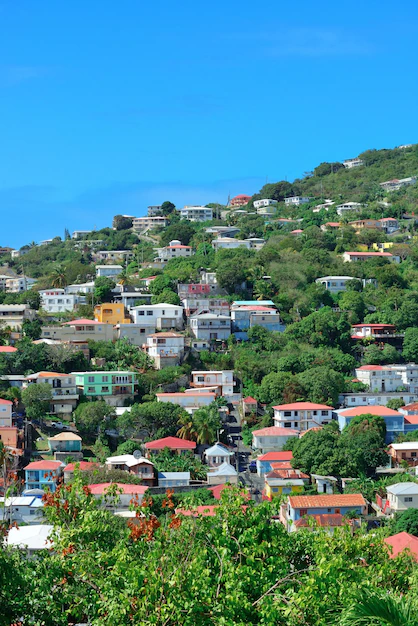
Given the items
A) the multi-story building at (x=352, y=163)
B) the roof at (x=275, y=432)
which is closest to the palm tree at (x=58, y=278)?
the roof at (x=275, y=432)

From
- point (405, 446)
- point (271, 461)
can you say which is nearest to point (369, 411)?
point (405, 446)

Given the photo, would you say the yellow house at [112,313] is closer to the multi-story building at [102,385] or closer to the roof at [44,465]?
the multi-story building at [102,385]

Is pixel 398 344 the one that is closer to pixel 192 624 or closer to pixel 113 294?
pixel 113 294

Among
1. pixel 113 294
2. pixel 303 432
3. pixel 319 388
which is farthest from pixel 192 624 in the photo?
pixel 113 294

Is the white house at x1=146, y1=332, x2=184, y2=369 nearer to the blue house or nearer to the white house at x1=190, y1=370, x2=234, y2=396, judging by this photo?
the white house at x1=190, y1=370, x2=234, y2=396

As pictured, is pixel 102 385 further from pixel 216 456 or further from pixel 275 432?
pixel 275 432
